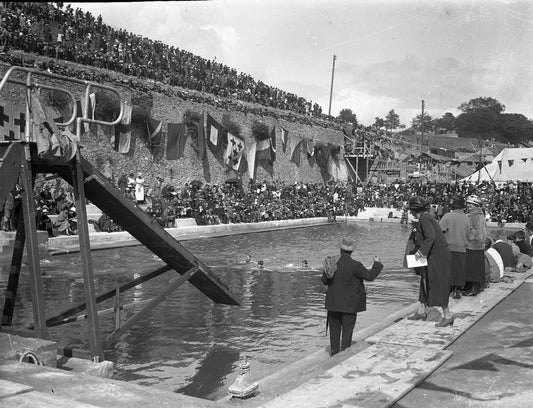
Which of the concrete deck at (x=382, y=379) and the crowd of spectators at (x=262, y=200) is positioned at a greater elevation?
the crowd of spectators at (x=262, y=200)

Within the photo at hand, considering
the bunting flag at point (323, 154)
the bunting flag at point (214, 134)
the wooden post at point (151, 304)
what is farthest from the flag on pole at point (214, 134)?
the wooden post at point (151, 304)

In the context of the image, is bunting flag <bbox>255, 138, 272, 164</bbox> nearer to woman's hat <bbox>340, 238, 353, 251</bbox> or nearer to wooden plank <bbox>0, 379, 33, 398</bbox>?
woman's hat <bbox>340, 238, 353, 251</bbox>

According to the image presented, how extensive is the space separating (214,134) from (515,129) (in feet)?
295

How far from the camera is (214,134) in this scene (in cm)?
3291

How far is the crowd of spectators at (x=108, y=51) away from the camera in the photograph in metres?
24.0

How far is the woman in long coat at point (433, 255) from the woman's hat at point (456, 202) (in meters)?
1.22

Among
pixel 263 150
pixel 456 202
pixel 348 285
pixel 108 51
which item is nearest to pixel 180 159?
pixel 108 51

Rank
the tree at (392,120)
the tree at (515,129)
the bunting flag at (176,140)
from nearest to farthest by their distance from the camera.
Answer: the bunting flag at (176,140) < the tree at (515,129) < the tree at (392,120)

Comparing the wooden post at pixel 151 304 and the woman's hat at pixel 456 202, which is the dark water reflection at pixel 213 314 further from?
the woman's hat at pixel 456 202

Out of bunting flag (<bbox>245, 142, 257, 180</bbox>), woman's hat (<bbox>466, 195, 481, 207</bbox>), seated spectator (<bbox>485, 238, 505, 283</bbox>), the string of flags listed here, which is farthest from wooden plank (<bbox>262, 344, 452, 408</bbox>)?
bunting flag (<bbox>245, 142, 257, 180</bbox>)

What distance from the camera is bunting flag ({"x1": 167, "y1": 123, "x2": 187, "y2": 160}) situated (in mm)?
29875

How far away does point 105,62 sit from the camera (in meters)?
27.6

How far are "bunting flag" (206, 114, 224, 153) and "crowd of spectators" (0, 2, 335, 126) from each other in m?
2.42

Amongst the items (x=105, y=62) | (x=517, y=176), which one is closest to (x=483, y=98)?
(x=517, y=176)
